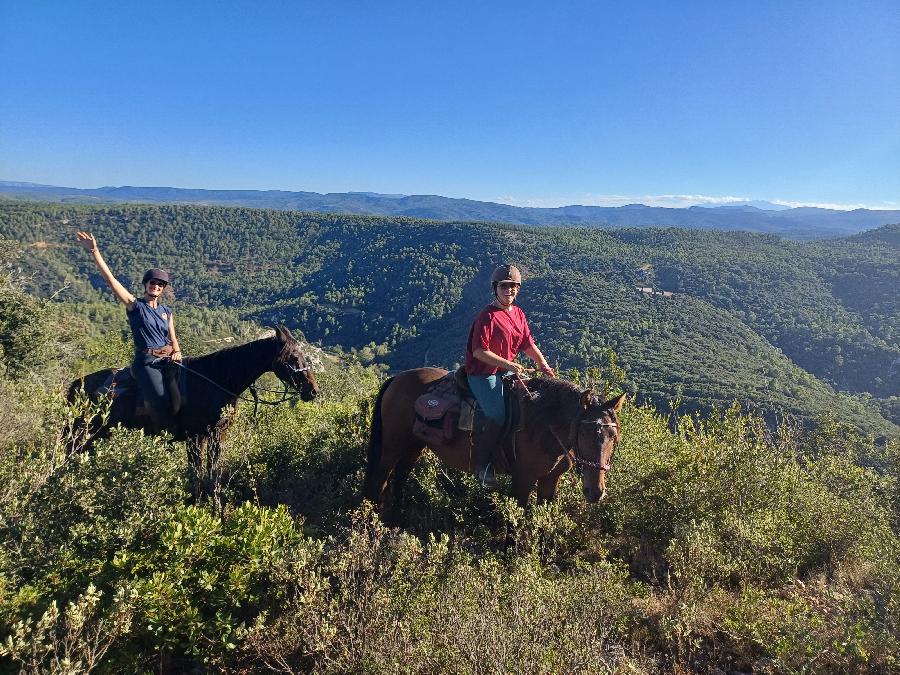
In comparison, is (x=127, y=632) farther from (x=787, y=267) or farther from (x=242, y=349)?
(x=787, y=267)

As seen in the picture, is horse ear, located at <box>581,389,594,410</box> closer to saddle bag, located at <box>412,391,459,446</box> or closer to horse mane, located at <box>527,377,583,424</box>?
horse mane, located at <box>527,377,583,424</box>

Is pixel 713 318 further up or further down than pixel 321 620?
further down

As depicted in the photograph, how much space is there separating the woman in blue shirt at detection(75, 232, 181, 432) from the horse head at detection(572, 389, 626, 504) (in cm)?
524

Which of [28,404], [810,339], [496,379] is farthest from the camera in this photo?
[810,339]

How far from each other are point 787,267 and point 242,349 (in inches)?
5003

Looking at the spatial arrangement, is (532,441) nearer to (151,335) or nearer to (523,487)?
(523,487)

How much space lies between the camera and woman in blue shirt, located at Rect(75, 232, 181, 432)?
556 centimetres

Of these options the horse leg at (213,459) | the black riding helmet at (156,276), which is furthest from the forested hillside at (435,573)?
the black riding helmet at (156,276)

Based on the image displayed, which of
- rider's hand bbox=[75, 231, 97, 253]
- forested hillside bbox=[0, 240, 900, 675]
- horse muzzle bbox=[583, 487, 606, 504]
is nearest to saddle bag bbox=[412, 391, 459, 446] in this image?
forested hillside bbox=[0, 240, 900, 675]

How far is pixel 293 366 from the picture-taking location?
20.8ft

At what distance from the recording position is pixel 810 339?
259ft

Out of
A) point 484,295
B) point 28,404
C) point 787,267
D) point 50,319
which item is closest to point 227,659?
point 28,404

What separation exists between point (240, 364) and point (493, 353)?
12.7 ft

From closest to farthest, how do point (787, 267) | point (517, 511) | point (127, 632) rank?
point (127, 632), point (517, 511), point (787, 267)
